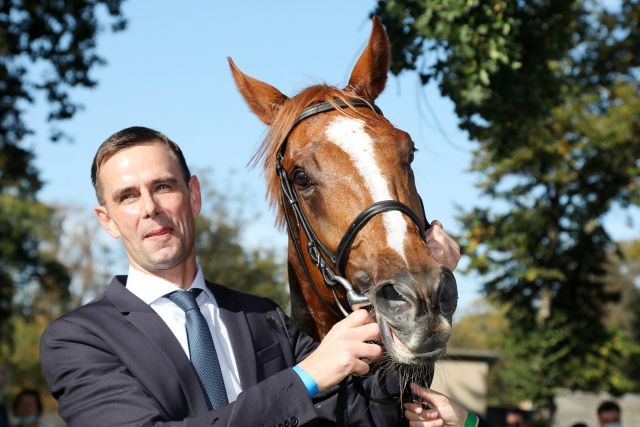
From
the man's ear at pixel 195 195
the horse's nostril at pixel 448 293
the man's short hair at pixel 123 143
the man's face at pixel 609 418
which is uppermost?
the man's short hair at pixel 123 143

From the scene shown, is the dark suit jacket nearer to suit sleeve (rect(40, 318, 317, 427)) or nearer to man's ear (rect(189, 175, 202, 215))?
suit sleeve (rect(40, 318, 317, 427))

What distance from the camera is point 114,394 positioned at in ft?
8.35

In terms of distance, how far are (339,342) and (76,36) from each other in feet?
38.4

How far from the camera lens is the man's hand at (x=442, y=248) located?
2.93 metres

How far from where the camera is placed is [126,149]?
2992 millimetres

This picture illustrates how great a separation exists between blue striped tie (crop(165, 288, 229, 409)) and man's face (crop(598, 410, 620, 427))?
9227 millimetres

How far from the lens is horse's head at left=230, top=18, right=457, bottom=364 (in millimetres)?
2512

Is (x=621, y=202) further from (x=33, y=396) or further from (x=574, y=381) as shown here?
(x=33, y=396)

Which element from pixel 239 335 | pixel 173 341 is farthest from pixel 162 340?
pixel 239 335

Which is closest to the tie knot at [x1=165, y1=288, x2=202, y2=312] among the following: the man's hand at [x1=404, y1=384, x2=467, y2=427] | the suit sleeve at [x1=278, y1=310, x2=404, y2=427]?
the suit sleeve at [x1=278, y1=310, x2=404, y2=427]

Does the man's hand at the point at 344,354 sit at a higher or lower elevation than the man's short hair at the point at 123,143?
lower

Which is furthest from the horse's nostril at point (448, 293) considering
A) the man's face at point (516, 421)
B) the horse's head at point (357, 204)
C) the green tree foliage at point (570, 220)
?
the green tree foliage at point (570, 220)

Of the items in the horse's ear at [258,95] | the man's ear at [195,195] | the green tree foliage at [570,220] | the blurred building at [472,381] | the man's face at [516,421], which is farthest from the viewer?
the blurred building at [472,381]

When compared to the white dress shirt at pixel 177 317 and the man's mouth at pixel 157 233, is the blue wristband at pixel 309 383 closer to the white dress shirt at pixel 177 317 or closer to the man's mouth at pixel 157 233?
the white dress shirt at pixel 177 317
